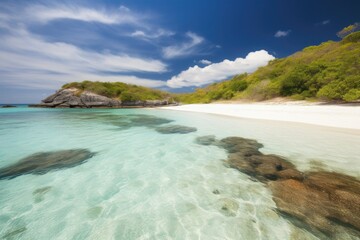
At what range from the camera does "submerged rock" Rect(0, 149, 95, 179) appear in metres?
5.38

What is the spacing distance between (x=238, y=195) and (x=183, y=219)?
153 cm

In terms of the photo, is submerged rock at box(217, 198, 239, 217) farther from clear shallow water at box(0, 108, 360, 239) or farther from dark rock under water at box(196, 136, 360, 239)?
dark rock under water at box(196, 136, 360, 239)

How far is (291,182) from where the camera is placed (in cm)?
414

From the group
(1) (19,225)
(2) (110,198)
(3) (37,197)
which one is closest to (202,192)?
(2) (110,198)

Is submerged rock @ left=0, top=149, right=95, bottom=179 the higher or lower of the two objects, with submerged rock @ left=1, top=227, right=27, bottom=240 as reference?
lower

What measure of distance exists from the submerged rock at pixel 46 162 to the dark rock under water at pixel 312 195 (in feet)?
19.6

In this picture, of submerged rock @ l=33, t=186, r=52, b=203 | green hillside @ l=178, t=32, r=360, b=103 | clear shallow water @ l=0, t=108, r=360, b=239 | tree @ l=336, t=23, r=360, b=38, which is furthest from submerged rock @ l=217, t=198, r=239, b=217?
tree @ l=336, t=23, r=360, b=38

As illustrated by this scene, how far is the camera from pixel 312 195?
3580 mm

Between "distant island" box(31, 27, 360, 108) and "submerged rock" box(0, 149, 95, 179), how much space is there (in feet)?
81.5

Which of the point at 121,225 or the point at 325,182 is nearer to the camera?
the point at 121,225

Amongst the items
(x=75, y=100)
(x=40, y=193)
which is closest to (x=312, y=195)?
(x=40, y=193)

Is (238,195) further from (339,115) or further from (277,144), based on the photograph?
(339,115)

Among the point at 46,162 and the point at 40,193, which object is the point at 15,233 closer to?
the point at 40,193

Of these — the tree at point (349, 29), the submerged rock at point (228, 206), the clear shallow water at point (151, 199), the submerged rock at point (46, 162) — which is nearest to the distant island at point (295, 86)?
the tree at point (349, 29)
